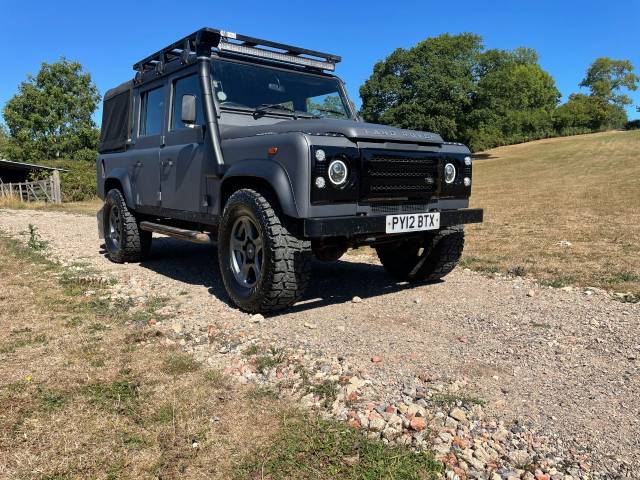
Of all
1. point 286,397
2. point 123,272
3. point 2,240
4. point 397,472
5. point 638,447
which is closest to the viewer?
point 397,472

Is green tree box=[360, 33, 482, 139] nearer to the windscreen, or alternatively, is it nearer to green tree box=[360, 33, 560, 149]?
green tree box=[360, 33, 560, 149]

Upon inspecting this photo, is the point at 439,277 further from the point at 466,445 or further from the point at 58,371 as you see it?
the point at 58,371

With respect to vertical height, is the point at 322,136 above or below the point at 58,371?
above

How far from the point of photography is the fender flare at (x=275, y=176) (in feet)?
12.7

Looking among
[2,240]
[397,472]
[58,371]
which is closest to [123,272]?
[58,371]

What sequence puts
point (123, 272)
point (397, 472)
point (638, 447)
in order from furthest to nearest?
point (123, 272), point (638, 447), point (397, 472)

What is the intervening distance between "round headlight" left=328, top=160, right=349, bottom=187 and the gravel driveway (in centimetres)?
116

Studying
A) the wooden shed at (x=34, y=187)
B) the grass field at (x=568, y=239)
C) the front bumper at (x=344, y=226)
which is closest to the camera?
the front bumper at (x=344, y=226)

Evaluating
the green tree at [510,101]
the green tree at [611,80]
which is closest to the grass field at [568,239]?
the green tree at [510,101]

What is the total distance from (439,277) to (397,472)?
3.71 metres

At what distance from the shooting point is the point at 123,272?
6367mm

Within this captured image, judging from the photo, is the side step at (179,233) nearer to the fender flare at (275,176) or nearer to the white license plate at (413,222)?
the fender flare at (275,176)

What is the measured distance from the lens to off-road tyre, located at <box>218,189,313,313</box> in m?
4.01

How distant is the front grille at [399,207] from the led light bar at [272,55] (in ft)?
6.98
